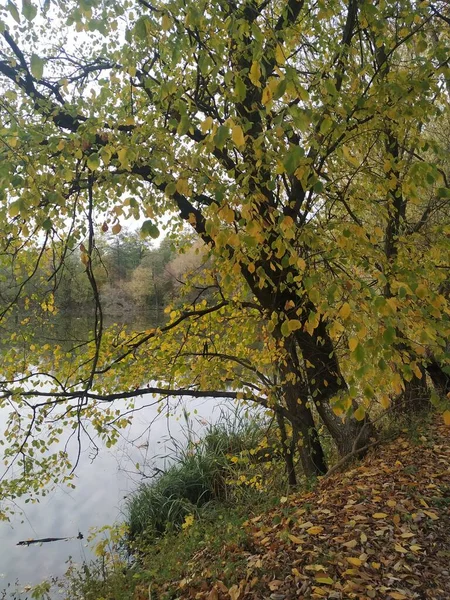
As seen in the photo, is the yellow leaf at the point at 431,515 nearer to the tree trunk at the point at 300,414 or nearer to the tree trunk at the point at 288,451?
the tree trunk at the point at 300,414

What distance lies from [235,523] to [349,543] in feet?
5.81

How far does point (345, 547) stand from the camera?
130 inches

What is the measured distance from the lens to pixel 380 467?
4852 mm

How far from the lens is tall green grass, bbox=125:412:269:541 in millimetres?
6969

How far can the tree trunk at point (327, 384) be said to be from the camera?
5.19 metres

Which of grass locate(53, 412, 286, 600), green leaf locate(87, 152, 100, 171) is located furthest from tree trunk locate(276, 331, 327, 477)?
green leaf locate(87, 152, 100, 171)

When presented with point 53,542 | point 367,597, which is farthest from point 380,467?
point 53,542

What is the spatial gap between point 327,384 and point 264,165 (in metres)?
3.16

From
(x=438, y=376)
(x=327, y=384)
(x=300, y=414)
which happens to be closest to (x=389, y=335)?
(x=327, y=384)

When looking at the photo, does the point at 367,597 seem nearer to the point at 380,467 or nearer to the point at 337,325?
the point at 337,325

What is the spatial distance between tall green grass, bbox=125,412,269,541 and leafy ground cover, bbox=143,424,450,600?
2119 mm

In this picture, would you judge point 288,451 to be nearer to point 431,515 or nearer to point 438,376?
point 431,515

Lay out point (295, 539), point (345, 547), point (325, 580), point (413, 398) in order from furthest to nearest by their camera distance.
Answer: point (413, 398) → point (295, 539) → point (345, 547) → point (325, 580)

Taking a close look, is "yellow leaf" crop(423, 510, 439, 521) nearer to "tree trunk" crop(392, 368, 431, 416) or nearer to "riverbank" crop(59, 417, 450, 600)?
"riverbank" crop(59, 417, 450, 600)
